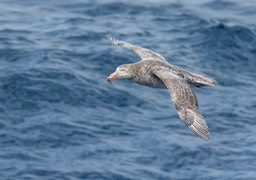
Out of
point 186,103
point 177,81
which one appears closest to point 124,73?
point 177,81

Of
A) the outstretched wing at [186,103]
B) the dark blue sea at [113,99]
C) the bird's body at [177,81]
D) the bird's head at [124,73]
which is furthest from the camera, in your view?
the dark blue sea at [113,99]

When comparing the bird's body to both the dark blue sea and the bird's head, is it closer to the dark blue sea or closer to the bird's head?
the bird's head

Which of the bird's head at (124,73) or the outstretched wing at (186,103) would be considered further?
the bird's head at (124,73)

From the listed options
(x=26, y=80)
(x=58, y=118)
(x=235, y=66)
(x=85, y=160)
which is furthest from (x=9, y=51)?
(x=235, y=66)

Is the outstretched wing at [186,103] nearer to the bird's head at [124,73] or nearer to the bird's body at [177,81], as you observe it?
the bird's body at [177,81]

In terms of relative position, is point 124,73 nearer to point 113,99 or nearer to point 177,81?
point 177,81

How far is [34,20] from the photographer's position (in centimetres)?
3148

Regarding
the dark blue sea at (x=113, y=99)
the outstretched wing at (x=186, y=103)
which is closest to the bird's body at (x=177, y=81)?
the outstretched wing at (x=186, y=103)

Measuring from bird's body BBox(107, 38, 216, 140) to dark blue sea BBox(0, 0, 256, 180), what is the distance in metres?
5.31

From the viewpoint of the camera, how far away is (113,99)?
85.1 feet

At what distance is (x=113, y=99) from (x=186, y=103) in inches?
379

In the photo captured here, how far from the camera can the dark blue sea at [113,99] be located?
2358 cm

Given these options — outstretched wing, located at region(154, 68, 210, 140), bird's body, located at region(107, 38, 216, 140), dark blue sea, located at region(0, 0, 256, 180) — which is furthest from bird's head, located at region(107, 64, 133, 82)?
dark blue sea, located at region(0, 0, 256, 180)

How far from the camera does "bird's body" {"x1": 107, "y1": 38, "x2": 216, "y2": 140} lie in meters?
16.2
